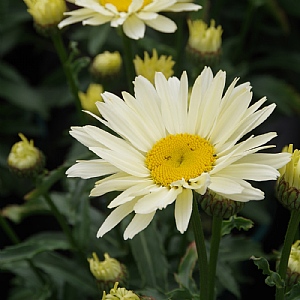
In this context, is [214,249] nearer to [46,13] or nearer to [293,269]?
[293,269]

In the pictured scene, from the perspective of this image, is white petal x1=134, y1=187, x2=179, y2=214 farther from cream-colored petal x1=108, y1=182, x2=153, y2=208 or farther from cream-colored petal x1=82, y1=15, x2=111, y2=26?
cream-colored petal x1=82, y1=15, x2=111, y2=26

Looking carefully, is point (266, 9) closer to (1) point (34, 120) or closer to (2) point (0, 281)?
(1) point (34, 120)

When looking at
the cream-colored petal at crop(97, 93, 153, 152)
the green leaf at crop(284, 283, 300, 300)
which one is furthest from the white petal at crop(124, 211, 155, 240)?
the green leaf at crop(284, 283, 300, 300)

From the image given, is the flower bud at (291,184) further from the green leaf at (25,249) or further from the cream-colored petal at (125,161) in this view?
the green leaf at (25,249)

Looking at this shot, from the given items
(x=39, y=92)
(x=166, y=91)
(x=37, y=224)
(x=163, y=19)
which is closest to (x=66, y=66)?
(x=163, y=19)

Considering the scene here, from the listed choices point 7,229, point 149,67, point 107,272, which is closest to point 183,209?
point 107,272

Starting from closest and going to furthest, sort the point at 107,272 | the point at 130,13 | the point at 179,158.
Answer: the point at 179,158 < the point at 107,272 < the point at 130,13
